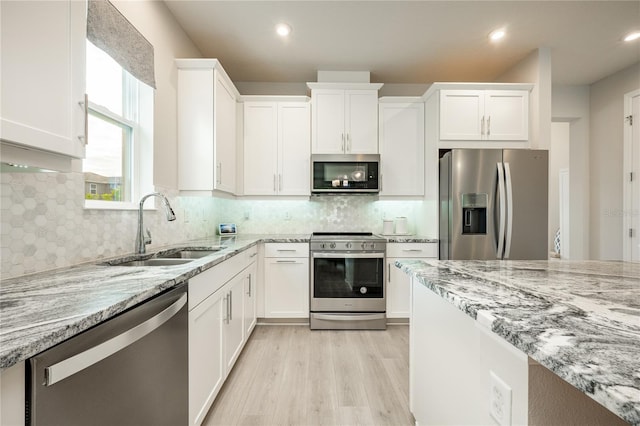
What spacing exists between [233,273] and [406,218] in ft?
7.54

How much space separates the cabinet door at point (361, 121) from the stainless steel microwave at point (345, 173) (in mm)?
126

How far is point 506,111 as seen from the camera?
9.60ft

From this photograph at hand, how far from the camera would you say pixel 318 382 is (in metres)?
1.93

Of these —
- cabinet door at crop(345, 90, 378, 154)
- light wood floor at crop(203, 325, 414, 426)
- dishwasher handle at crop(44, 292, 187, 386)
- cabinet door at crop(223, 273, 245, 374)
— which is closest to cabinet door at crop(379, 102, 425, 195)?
cabinet door at crop(345, 90, 378, 154)

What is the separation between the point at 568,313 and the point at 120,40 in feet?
8.05

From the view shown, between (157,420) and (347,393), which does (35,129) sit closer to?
(157,420)

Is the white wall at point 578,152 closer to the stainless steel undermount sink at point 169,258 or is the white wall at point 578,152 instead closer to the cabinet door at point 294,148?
the cabinet door at point 294,148

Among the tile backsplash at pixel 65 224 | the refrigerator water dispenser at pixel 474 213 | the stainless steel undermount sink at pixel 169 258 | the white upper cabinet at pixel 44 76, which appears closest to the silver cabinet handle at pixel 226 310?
the stainless steel undermount sink at pixel 169 258

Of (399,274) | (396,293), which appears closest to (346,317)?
(396,293)

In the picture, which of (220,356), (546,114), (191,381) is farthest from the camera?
(546,114)

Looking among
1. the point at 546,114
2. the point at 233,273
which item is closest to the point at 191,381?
the point at 233,273

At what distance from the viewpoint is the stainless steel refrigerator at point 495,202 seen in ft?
8.57

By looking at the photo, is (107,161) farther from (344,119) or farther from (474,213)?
(474,213)

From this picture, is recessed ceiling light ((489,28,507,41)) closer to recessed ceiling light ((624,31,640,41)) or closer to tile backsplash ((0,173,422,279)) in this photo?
recessed ceiling light ((624,31,640,41))
